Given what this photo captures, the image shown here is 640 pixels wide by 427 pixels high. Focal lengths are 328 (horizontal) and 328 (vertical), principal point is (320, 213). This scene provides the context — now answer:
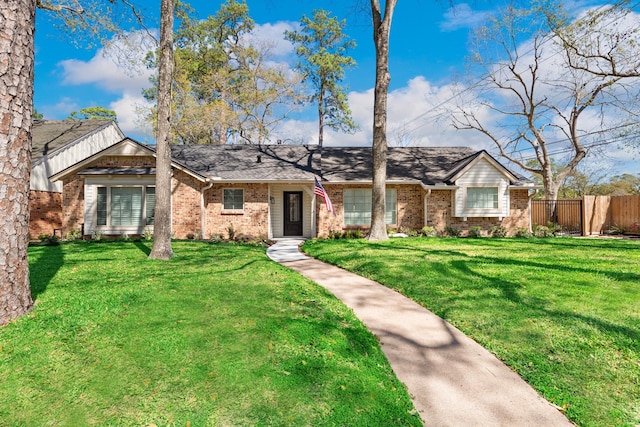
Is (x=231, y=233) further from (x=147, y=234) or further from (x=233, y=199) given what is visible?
(x=147, y=234)

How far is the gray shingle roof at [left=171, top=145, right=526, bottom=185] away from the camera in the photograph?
14922mm

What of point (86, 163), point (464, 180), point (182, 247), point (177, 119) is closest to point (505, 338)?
point (182, 247)

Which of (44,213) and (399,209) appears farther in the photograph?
(399,209)

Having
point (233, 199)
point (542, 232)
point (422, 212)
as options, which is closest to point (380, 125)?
point (422, 212)

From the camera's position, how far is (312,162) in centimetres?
1666

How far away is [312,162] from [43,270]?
12.1 metres

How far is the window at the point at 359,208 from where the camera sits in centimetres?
1500

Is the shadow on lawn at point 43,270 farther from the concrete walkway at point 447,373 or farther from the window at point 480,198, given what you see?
the window at point 480,198

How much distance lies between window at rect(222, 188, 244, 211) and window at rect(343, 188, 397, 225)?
468 centimetres

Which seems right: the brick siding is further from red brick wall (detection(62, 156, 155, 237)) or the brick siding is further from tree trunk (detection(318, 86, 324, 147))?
tree trunk (detection(318, 86, 324, 147))

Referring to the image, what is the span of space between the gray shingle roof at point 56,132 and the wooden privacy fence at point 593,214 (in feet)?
86.8

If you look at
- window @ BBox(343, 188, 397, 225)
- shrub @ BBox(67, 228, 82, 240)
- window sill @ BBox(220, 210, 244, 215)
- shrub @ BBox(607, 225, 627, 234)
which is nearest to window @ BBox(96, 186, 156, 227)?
shrub @ BBox(67, 228, 82, 240)

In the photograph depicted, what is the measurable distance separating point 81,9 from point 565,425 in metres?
12.6

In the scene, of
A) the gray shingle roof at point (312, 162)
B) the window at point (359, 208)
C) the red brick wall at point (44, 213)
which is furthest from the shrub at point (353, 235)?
the red brick wall at point (44, 213)
